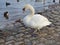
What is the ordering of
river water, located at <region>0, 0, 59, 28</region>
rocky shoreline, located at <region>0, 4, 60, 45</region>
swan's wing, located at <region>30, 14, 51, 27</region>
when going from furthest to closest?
river water, located at <region>0, 0, 59, 28</region> < swan's wing, located at <region>30, 14, 51, 27</region> < rocky shoreline, located at <region>0, 4, 60, 45</region>

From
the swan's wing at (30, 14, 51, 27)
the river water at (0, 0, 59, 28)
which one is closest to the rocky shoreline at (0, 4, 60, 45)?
the swan's wing at (30, 14, 51, 27)

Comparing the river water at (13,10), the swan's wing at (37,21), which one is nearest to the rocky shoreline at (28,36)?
the swan's wing at (37,21)

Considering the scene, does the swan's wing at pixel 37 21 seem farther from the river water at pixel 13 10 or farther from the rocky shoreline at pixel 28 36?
the river water at pixel 13 10

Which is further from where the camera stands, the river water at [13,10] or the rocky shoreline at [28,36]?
the river water at [13,10]

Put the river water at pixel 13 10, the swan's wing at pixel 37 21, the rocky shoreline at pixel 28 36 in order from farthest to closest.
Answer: the river water at pixel 13 10
the swan's wing at pixel 37 21
the rocky shoreline at pixel 28 36

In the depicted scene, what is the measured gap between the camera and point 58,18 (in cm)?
723

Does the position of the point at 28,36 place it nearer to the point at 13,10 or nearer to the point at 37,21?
the point at 37,21

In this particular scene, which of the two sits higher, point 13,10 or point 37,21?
point 37,21

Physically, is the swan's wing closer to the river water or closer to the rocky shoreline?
the rocky shoreline

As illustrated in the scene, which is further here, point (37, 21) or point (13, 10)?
point (13, 10)

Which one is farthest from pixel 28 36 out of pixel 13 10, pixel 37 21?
pixel 13 10

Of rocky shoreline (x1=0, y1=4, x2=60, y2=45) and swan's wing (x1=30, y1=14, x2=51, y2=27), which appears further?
swan's wing (x1=30, y1=14, x2=51, y2=27)

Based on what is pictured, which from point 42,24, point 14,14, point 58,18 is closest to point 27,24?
point 42,24

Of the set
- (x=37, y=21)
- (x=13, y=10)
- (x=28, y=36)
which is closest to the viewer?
(x=28, y=36)
